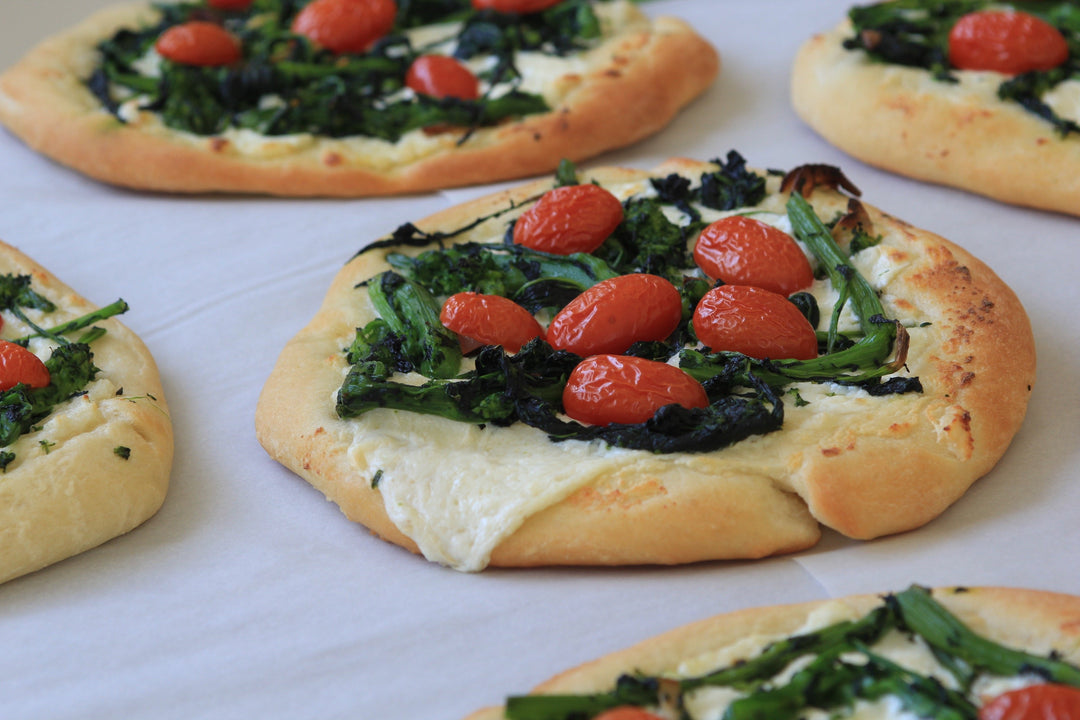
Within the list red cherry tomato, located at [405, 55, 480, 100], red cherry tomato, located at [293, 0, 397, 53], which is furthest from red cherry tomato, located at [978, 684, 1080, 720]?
red cherry tomato, located at [293, 0, 397, 53]

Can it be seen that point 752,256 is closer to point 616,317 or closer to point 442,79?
point 616,317

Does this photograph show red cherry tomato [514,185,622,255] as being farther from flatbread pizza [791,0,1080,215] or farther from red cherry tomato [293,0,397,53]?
red cherry tomato [293,0,397,53]

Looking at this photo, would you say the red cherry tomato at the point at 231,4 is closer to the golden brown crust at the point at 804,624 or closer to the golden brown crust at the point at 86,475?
the golden brown crust at the point at 86,475

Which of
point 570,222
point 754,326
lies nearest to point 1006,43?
point 570,222

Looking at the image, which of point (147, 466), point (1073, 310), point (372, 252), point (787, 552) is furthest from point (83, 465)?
point (1073, 310)

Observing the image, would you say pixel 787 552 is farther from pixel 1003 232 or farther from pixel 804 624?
pixel 1003 232

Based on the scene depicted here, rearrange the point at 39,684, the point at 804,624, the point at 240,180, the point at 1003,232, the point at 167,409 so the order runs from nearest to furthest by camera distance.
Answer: the point at 804,624 < the point at 39,684 < the point at 167,409 < the point at 1003,232 < the point at 240,180
